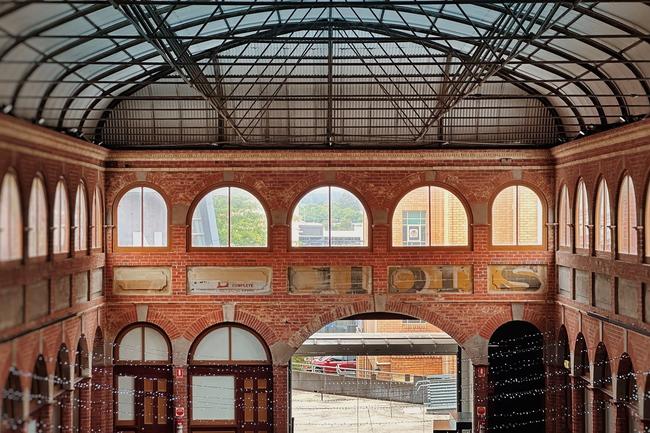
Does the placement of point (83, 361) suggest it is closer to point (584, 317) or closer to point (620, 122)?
point (584, 317)

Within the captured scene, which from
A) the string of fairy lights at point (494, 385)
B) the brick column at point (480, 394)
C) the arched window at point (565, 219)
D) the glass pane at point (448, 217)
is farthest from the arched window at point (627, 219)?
the brick column at point (480, 394)

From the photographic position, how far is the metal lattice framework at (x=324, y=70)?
17031 millimetres

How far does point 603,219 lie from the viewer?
70.5 ft

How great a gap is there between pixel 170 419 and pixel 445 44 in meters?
11.7

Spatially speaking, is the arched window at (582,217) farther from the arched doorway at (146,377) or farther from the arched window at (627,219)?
the arched doorway at (146,377)

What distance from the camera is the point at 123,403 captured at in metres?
25.6

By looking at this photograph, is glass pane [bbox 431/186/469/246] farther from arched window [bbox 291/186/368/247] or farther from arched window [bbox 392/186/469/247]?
arched window [bbox 291/186/368/247]

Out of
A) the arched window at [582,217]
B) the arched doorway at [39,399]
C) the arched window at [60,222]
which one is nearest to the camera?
the arched doorway at [39,399]

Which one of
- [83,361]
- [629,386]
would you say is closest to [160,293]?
[83,361]

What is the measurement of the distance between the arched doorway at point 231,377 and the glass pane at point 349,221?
3357 millimetres

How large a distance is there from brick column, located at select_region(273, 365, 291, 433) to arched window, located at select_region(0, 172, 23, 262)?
919 centimetres

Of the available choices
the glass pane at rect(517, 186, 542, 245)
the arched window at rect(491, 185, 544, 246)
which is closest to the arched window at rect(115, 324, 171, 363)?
the arched window at rect(491, 185, 544, 246)

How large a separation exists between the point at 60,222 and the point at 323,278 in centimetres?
721

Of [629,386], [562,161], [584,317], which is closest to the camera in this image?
[629,386]
